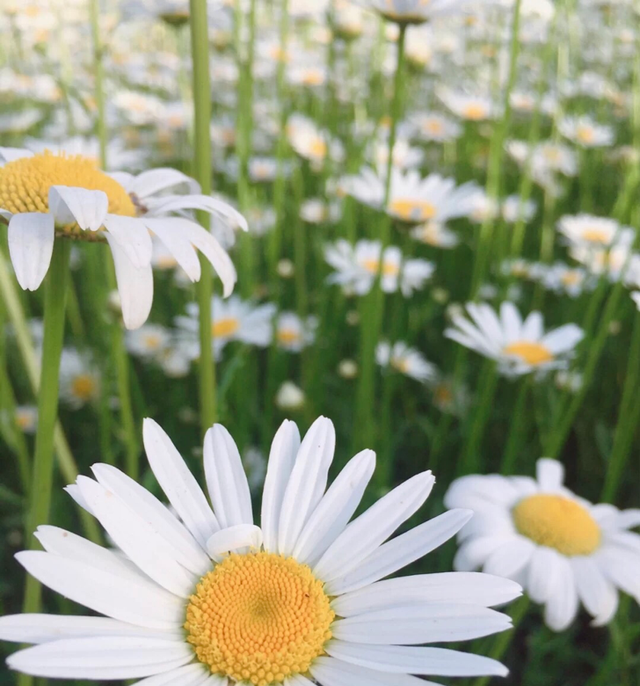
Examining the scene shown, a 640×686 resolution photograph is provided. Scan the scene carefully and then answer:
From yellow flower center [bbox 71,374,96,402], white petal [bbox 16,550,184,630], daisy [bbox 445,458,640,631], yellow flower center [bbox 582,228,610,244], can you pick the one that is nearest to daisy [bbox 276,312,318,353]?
yellow flower center [bbox 71,374,96,402]

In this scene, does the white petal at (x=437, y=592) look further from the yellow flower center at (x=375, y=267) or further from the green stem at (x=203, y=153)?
the yellow flower center at (x=375, y=267)

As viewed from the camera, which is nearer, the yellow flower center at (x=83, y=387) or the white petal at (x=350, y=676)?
the white petal at (x=350, y=676)

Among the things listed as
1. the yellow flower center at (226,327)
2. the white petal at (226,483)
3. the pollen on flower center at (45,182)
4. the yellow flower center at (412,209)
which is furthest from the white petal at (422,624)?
the yellow flower center at (226,327)

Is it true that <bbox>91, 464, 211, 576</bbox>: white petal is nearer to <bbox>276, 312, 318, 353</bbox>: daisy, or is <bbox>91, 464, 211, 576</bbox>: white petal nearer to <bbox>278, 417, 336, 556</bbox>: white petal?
<bbox>278, 417, 336, 556</bbox>: white petal

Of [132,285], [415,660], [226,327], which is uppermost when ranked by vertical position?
[132,285]

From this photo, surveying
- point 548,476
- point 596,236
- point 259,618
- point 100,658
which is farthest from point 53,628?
point 596,236

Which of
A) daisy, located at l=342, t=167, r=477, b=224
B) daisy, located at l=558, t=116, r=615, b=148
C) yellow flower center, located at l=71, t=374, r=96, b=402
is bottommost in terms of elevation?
yellow flower center, located at l=71, t=374, r=96, b=402

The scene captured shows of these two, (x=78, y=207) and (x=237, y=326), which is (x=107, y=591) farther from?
(x=237, y=326)
